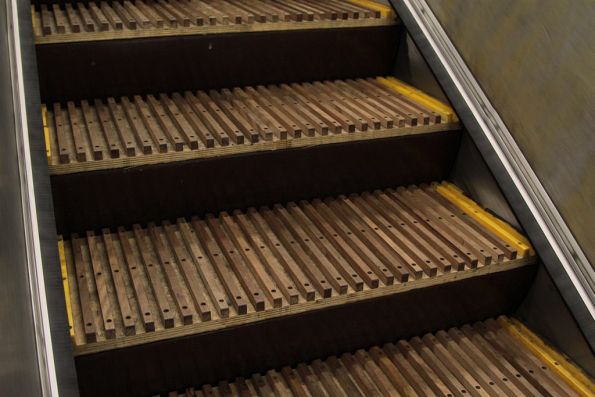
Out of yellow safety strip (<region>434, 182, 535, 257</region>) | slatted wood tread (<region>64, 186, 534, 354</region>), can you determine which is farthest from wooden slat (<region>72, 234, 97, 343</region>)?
yellow safety strip (<region>434, 182, 535, 257</region>)

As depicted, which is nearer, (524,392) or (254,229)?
(524,392)

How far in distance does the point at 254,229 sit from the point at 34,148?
59cm

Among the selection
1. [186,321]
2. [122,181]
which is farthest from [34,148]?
[186,321]

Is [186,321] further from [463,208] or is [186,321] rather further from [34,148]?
[463,208]

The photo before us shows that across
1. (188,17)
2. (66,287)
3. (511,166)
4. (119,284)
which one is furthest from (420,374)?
(188,17)

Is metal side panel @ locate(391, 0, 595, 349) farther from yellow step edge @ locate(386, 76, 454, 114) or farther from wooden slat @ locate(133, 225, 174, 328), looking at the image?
wooden slat @ locate(133, 225, 174, 328)

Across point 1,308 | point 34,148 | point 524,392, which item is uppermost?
point 1,308

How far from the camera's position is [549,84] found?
1699 mm

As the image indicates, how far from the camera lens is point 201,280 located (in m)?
1.57

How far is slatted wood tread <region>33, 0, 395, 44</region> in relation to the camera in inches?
74.5

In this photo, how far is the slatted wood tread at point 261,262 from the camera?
146 cm

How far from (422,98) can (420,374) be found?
906 millimetres

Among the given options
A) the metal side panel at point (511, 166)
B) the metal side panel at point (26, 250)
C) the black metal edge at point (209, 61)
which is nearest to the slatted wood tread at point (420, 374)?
the metal side panel at point (511, 166)

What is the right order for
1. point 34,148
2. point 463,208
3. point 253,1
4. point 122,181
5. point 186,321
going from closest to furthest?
point 186,321 → point 34,148 → point 122,181 → point 463,208 → point 253,1
